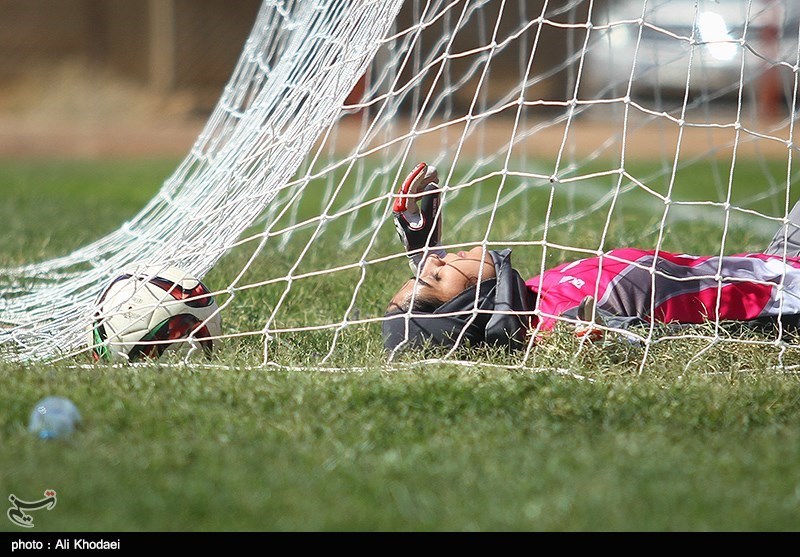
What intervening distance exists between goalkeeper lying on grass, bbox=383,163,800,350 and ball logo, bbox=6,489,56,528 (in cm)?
145

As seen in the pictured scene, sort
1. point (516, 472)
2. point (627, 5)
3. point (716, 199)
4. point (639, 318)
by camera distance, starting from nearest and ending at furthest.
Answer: point (516, 472)
point (639, 318)
point (716, 199)
point (627, 5)

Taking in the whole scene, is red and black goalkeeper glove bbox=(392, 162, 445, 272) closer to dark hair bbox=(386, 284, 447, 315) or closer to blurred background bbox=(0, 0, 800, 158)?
dark hair bbox=(386, 284, 447, 315)

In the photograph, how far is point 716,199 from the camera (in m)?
8.31

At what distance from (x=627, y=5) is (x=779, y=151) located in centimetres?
315

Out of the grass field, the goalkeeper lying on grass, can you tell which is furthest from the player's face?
the grass field

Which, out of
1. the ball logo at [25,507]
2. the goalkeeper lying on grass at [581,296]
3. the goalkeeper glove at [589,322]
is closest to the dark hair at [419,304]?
the goalkeeper lying on grass at [581,296]

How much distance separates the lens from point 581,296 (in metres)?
3.83

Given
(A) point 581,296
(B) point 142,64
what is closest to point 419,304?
(A) point 581,296

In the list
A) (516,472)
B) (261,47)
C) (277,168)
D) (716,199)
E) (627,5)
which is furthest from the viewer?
(627,5)

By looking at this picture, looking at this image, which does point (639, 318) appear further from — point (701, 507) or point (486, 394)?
point (701, 507)

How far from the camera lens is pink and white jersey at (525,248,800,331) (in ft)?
12.4
